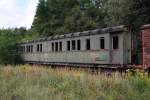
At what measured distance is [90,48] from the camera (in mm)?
23703

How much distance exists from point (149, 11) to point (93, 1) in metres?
36.1

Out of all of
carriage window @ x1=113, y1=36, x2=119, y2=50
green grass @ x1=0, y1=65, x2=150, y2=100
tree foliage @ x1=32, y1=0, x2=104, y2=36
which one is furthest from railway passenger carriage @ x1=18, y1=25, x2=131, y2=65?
tree foliage @ x1=32, y1=0, x2=104, y2=36

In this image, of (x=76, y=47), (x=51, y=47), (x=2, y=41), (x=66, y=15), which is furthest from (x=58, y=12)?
(x=76, y=47)

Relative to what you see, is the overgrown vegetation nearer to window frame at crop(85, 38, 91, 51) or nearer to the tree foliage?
the tree foliage

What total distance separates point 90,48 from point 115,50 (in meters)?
3.22

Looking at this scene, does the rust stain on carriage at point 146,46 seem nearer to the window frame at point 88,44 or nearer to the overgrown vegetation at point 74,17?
the overgrown vegetation at point 74,17

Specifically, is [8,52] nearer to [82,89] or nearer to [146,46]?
[146,46]

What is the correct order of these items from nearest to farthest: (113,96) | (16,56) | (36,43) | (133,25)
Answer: (113,96)
(133,25)
(36,43)
(16,56)

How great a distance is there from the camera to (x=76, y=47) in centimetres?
2569

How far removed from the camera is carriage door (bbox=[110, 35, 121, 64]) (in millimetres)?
20625

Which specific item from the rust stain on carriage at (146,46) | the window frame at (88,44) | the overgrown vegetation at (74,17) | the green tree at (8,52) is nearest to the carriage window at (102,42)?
the window frame at (88,44)

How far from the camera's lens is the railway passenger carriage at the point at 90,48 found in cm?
2042

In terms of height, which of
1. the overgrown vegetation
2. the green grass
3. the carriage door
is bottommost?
the green grass

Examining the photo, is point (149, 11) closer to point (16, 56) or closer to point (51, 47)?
point (51, 47)
